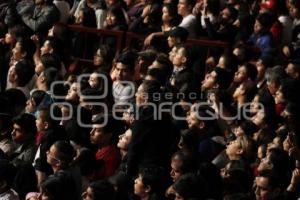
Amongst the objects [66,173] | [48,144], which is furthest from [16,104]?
[66,173]

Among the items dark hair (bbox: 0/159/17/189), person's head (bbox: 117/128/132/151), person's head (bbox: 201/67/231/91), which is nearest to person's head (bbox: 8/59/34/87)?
person's head (bbox: 201/67/231/91)

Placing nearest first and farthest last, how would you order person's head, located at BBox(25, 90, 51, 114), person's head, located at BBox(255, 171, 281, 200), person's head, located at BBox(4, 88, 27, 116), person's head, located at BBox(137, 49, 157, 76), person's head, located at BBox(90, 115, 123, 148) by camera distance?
person's head, located at BBox(255, 171, 281, 200) → person's head, located at BBox(90, 115, 123, 148) → person's head, located at BBox(25, 90, 51, 114) → person's head, located at BBox(4, 88, 27, 116) → person's head, located at BBox(137, 49, 157, 76)

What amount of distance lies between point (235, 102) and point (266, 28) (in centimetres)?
195

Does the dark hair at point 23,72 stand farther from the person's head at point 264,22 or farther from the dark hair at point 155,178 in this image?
the dark hair at point 155,178

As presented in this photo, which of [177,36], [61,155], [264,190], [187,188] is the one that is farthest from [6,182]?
[177,36]

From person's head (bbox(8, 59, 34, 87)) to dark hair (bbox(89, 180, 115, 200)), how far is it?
389 centimetres

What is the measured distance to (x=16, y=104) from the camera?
1306 cm

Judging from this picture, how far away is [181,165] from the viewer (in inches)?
417

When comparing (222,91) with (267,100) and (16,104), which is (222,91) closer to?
(267,100)

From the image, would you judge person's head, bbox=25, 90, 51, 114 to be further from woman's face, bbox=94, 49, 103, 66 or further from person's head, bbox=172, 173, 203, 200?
person's head, bbox=172, 173, 203, 200

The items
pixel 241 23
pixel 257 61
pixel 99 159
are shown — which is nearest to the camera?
pixel 99 159

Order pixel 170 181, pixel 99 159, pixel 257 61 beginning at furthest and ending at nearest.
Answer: pixel 257 61, pixel 99 159, pixel 170 181

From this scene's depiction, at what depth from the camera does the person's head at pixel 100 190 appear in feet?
32.7

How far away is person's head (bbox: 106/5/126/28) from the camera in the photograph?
1558 centimetres
